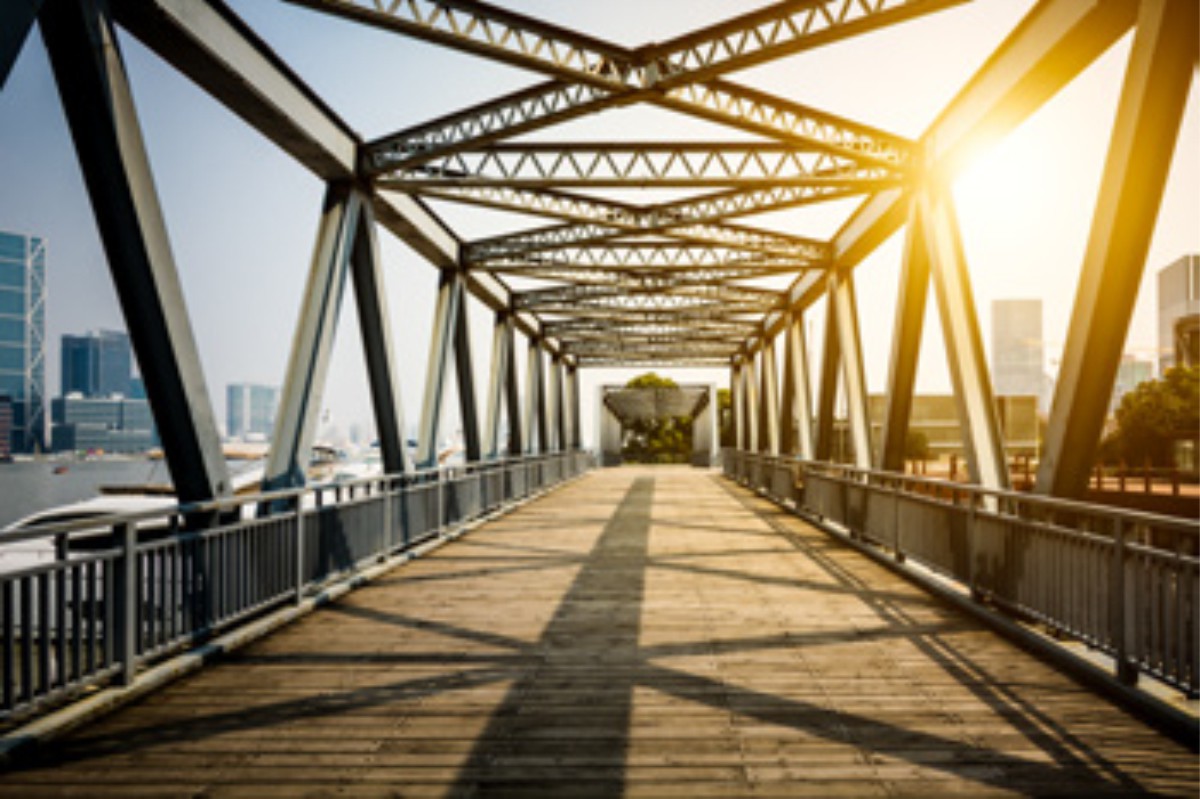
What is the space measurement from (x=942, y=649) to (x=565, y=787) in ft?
11.8

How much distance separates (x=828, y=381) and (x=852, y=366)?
191cm

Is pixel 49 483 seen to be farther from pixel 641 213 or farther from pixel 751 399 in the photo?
pixel 641 213

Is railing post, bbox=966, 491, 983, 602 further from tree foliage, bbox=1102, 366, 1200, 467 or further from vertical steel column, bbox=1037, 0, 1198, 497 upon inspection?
tree foliage, bbox=1102, 366, 1200, 467

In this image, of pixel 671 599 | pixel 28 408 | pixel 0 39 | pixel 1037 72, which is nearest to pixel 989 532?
pixel 671 599

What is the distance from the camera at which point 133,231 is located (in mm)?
5684

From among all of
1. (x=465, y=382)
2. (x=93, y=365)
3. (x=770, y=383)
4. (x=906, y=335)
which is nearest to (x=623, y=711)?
(x=906, y=335)

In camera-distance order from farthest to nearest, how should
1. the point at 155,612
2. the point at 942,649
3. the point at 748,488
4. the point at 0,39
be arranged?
the point at 748,488 → the point at 942,649 → the point at 155,612 → the point at 0,39

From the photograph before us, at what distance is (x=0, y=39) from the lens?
4.37m

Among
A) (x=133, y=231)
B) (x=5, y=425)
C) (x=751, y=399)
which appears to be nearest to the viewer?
(x=133, y=231)

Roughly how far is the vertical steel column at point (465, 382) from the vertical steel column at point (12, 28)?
11.9m

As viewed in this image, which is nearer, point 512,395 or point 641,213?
point 641,213

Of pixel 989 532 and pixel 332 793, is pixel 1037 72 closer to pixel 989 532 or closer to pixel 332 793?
pixel 989 532

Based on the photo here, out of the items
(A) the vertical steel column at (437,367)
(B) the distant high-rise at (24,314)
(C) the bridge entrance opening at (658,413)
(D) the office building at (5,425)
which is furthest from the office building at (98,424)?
(A) the vertical steel column at (437,367)

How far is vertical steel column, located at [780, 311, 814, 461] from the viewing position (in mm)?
20359
